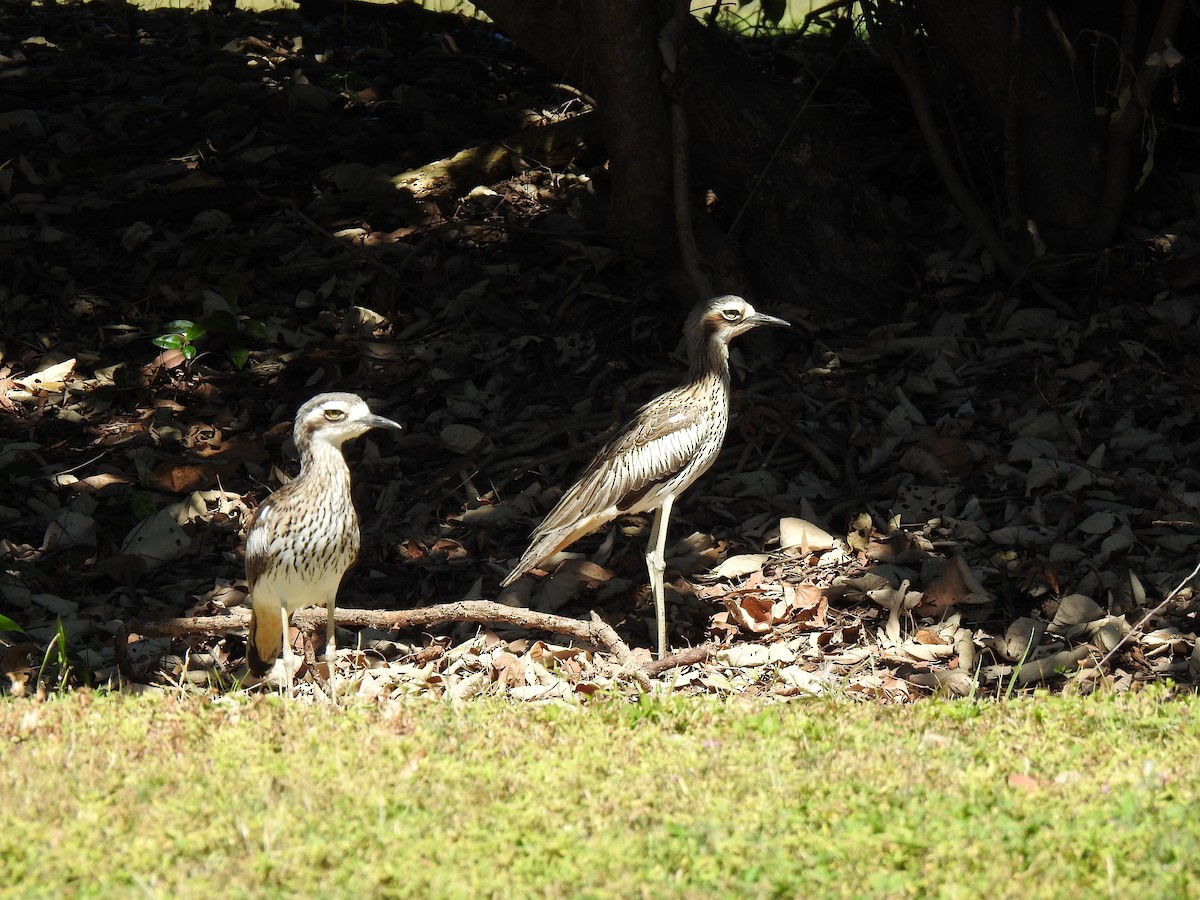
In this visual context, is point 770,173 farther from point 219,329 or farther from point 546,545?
point 219,329

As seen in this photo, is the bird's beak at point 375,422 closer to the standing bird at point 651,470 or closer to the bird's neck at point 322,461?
the bird's neck at point 322,461

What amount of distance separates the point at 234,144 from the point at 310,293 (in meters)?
1.81

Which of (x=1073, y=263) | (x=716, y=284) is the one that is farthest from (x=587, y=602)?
(x=1073, y=263)

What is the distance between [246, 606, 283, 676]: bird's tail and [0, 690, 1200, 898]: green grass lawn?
1.09 metres

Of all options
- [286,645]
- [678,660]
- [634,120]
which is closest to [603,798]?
[678,660]

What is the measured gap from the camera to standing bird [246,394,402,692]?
18.3 ft

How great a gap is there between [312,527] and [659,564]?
1585 millimetres

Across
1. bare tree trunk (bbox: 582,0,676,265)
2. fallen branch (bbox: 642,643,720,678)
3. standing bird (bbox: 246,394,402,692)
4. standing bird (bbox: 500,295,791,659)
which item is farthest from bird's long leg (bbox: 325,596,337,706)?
bare tree trunk (bbox: 582,0,676,265)

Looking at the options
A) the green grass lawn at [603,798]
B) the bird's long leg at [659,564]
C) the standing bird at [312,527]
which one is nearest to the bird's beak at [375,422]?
the standing bird at [312,527]

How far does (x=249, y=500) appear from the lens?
24.6 ft

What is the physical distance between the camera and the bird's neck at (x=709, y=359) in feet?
22.1

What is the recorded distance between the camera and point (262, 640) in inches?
238

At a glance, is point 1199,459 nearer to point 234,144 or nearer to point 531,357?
point 531,357

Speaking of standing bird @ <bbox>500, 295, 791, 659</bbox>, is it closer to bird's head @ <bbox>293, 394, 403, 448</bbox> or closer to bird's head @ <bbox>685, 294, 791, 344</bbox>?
bird's head @ <bbox>685, 294, 791, 344</bbox>
